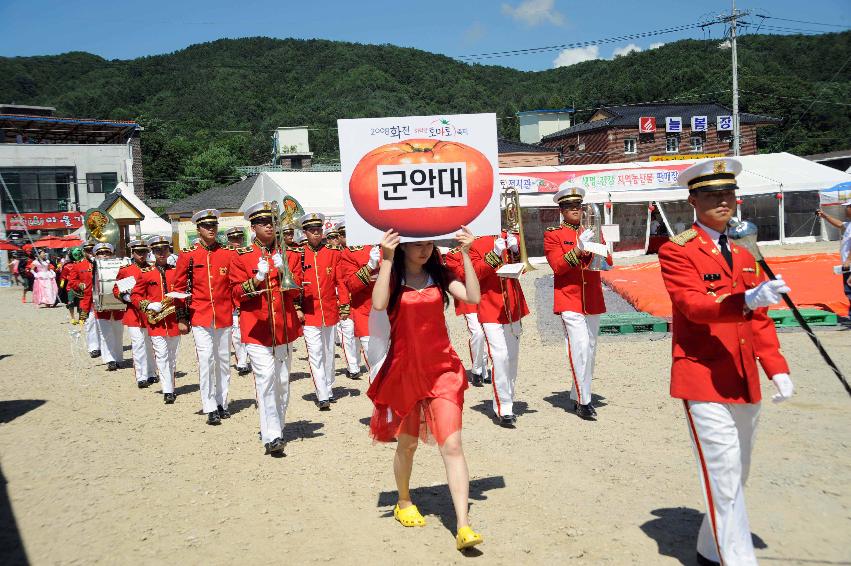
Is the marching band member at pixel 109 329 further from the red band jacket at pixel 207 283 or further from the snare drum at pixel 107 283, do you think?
the red band jacket at pixel 207 283

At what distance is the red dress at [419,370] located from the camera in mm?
4867

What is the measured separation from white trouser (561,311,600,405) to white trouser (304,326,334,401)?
124 inches

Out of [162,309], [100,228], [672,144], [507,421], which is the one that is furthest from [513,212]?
[672,144]

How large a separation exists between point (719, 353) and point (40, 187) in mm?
54979

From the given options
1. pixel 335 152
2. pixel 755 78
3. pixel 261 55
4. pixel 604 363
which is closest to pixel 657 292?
pixel 604 363

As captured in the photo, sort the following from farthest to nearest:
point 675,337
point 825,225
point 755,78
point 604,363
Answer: point 755,78, point 825,225, point 604,363, point 675,337

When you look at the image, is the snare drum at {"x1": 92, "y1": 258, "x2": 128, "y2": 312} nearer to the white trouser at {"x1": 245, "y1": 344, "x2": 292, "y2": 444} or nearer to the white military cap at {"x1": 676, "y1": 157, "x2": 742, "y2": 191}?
the white trouser at {"x1": 245, "y1": 344, "x2": 292, "y2": 444}

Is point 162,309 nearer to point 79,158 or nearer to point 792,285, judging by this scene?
point 792,285

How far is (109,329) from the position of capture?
1384cm

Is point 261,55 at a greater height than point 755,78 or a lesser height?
greater

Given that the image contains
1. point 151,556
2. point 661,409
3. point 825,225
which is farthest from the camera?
point 825,225

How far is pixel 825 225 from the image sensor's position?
110 ft

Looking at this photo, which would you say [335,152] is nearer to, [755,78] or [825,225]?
[755,78]

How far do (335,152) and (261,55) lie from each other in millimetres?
34982
